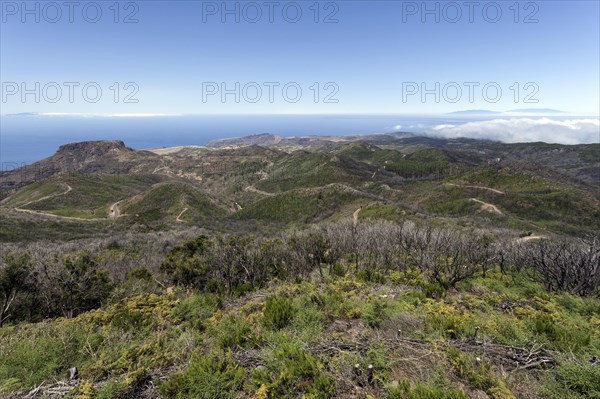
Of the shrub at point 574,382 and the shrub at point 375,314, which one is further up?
the shrub at point 574,382

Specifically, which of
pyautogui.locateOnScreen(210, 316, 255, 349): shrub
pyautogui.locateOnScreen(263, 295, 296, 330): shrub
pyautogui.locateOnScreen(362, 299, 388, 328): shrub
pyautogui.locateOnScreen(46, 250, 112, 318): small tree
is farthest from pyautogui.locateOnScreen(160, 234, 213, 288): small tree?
pyautogui.locateOnScreen(362, 299, 388, 328): shrub

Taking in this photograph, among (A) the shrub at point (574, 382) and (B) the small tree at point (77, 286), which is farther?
(B) the small tree at point (77, 286)

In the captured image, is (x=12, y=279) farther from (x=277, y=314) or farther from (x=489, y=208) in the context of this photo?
(x=489, y=208)

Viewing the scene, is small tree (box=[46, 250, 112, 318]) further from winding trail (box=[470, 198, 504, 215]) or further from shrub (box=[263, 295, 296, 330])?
winding trail (box=[470, 198, 504, 215])

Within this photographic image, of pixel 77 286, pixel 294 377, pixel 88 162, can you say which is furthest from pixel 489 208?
pixel 88 162

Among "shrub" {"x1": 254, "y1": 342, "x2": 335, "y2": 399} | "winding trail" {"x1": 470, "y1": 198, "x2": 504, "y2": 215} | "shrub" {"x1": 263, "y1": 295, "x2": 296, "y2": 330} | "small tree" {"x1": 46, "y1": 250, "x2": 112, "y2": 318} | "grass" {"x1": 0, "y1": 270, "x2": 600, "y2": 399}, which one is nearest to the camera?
"shrub" {"x1": 254, "y1": 342, "x2": 335, "y2": 399}

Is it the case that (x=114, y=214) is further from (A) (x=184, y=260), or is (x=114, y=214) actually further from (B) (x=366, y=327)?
(B) (x=366, y=327)

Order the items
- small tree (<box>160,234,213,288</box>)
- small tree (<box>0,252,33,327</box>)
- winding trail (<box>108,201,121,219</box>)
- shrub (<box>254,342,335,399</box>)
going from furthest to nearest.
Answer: winding trail (<box>108,201,121,219</box>) < small tree (<box>160,234,213,288</box>) < small tree (<box>0,252,33,327</box>) < shrub (<box>254,342,335,399</box>)

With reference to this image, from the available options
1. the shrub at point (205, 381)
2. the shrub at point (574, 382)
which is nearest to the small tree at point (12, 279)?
the shrub at point (205, 381)

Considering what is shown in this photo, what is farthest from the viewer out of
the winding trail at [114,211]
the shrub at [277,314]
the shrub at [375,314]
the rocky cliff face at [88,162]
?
the rocky cliff face at [88,162]

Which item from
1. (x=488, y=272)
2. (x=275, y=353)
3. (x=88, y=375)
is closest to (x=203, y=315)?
(x=88, y=375)

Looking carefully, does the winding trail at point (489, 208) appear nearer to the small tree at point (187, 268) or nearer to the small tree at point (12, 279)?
the small tree at point (187, 268)
